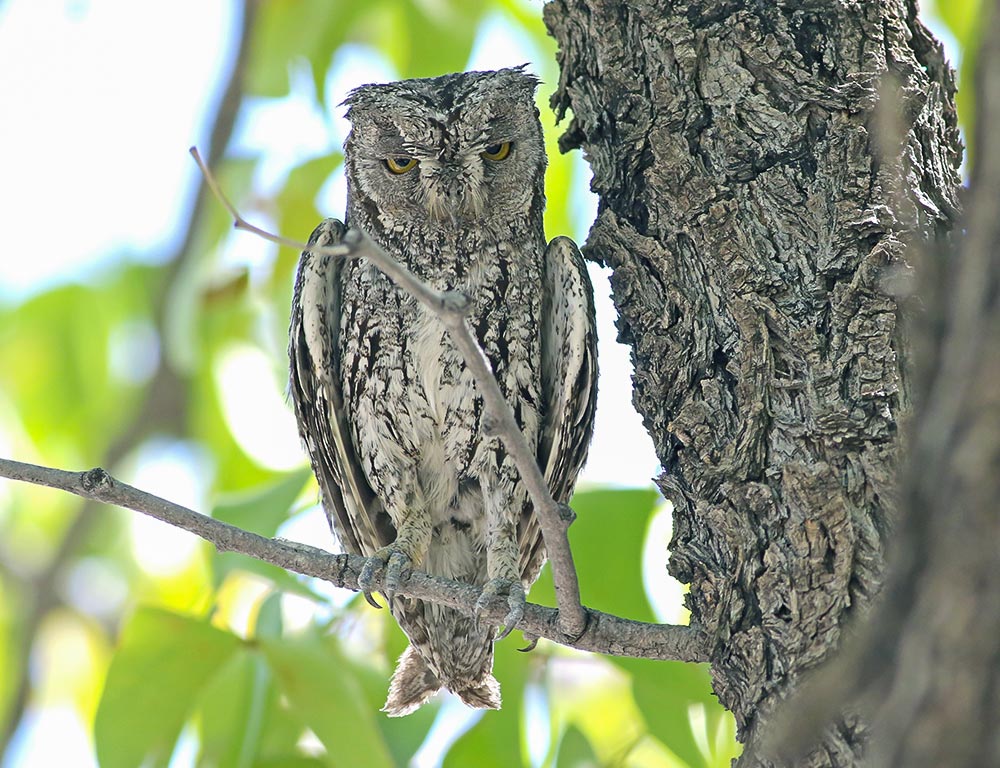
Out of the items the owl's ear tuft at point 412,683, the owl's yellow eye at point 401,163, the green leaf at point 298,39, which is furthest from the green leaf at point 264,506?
the green leaf at point 298,39

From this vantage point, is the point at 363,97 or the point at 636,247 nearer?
the point at 636,247

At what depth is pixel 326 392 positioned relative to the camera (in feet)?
10.3

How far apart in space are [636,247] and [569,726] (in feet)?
4.53

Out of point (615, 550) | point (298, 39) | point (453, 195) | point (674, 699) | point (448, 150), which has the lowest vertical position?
point (674, 699)

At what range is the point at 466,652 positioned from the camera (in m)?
3.08

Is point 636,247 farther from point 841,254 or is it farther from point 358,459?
point 358,459

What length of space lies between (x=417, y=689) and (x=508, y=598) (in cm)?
72

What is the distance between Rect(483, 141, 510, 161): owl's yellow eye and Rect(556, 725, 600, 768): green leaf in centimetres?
168

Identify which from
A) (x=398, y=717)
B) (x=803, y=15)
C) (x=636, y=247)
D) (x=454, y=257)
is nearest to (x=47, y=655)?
(x=398, y=717)

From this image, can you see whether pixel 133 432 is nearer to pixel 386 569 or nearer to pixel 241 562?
pixel 241 562

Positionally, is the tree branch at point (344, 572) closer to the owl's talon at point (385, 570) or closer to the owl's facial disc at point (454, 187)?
the owl's talon at point (385, 570)

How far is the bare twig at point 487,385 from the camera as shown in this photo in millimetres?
1504

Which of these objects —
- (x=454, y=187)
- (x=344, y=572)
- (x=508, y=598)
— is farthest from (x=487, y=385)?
(x=454, y=187)

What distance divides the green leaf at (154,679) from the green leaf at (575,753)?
0.99 meters
